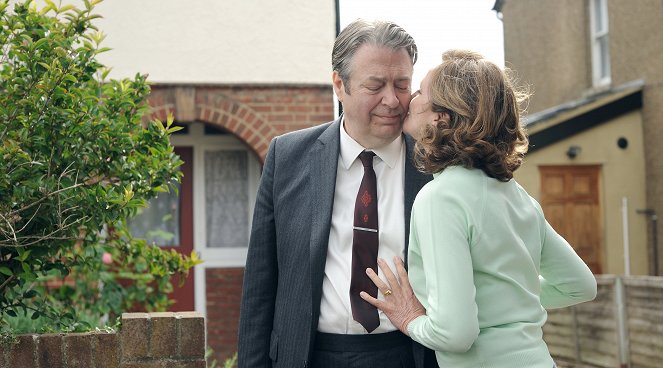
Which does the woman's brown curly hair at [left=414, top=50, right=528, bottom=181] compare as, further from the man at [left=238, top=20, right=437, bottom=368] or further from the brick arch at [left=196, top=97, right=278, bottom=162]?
the brick arch at [left=196, top=97, right=278, bottom=162]

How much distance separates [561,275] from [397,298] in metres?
0.49

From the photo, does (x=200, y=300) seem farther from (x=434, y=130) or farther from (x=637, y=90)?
(x=434, y=130)

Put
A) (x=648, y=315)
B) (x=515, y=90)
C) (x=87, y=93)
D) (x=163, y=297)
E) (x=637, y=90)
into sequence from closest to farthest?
(x=515, y=90) → (x=87, y=93) → (x=163, y=297) → (x=648, y=315) → (x=637, y=90)

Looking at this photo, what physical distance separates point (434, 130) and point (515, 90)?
0.25 meters

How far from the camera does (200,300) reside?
11555 millimetres

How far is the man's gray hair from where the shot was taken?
344 cm

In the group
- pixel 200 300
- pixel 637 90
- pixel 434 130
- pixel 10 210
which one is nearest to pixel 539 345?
pixel 434 130

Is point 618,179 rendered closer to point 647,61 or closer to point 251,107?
point 647,61

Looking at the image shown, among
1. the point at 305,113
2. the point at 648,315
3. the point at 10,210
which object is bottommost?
the point at 648,315

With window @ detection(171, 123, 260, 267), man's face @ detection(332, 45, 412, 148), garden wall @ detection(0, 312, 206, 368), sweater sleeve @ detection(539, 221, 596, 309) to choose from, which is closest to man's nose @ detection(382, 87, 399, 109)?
man's face @ detection(332, 45, 412, 148)

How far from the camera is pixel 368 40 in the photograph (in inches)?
136

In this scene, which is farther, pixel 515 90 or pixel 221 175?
pixel 221 175

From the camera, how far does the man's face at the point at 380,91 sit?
3.39 m

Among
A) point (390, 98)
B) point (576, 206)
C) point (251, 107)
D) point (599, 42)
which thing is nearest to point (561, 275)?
point (390, 98)
